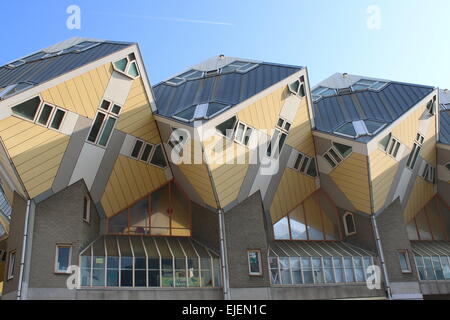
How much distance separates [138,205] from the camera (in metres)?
24.2

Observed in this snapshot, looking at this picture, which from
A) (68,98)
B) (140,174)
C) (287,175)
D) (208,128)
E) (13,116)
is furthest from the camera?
(287,175)

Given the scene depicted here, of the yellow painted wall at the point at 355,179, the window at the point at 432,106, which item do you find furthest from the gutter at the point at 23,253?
the window at the point at 432,106

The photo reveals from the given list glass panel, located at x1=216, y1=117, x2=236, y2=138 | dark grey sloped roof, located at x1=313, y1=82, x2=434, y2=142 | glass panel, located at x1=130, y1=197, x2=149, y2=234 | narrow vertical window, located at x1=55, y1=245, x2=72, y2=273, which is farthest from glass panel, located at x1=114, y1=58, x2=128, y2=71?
dark grey sloped roof, located at x1=313, y1=82, x2=434, y2=142

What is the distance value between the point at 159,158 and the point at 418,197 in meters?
17.7

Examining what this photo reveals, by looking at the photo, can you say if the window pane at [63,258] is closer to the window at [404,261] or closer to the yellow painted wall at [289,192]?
the yellow painted wall at [289,192]

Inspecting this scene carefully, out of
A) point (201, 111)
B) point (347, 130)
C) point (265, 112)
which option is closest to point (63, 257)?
point (201, 111)

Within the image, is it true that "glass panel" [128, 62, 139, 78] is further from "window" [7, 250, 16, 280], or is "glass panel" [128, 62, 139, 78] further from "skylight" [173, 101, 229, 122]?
"window" [7, 250, 16, 280]

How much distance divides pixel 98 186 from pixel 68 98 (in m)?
5.16

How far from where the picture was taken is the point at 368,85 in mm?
30297

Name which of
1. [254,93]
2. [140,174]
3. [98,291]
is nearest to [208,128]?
[254,93]

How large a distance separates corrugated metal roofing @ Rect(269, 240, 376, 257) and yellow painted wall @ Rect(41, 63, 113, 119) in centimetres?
1220

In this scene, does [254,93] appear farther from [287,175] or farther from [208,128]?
[287,175]

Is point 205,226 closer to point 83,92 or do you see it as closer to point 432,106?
point 83,92
